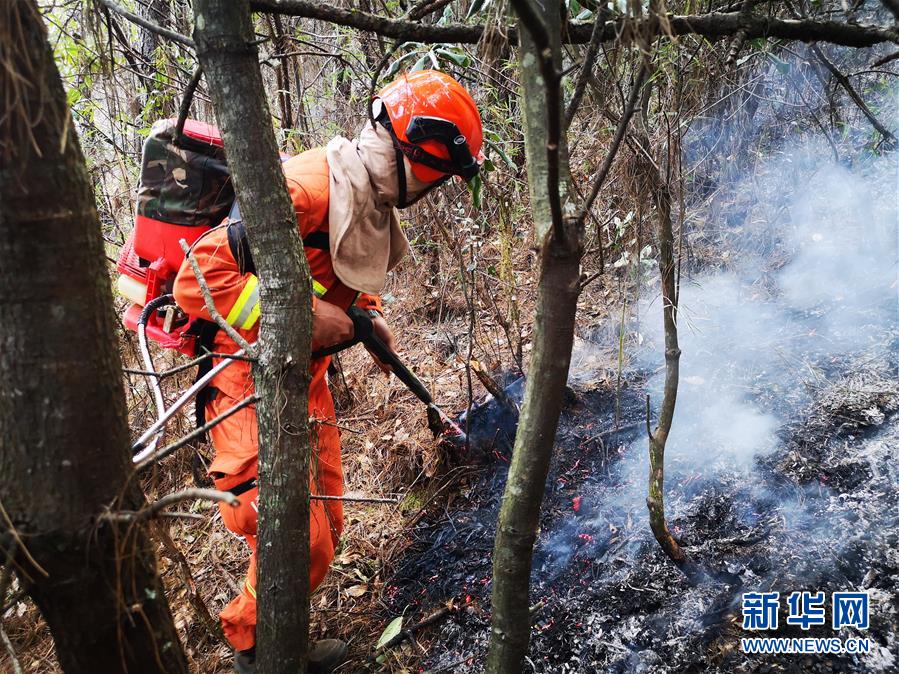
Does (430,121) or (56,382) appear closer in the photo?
(56,382)

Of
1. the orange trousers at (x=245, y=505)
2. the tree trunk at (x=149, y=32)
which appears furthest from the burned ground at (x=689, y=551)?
the tree trunk at (x=149, y=32)

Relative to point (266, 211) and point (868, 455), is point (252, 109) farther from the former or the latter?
point (868, 455)

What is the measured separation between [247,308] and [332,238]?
1.68 ft

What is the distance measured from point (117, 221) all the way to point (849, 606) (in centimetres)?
541

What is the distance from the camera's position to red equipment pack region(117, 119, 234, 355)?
2430 mm

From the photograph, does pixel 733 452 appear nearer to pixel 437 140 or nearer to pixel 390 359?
pixel 390 359

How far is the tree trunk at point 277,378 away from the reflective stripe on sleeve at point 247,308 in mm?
702

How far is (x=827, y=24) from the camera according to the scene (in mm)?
1960

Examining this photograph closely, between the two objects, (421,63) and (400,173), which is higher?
(421,63)

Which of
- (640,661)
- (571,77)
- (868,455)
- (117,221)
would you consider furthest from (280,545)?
A: (117,221)

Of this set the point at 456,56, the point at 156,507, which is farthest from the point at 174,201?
the point at 156,507

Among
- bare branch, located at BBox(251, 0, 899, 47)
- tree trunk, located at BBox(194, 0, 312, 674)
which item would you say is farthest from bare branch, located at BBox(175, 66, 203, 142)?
bare branch, located at BBox(251, 0, 899, 47)

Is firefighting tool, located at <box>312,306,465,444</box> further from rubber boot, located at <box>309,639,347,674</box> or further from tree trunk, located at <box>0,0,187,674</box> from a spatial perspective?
tree trunk, located at <box>0,0,187,674</box>

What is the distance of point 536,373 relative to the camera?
152cm
